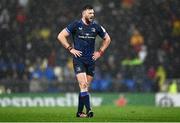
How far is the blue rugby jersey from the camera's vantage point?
1561 cm

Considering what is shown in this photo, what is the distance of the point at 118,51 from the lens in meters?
29.6

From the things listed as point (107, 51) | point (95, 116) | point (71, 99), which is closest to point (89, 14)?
point (95, 116)

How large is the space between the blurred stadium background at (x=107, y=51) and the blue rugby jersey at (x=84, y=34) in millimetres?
11965

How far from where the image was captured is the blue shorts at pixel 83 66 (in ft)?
51.1

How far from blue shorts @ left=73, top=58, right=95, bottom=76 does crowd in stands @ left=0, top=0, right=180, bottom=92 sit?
38.6 ft

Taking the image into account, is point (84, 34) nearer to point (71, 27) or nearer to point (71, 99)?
point (71, 27)

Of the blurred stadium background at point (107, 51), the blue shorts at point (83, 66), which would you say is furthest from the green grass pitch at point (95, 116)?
the blurred stadium background at point (107, 51)

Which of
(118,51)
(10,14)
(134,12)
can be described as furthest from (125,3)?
(10,14)

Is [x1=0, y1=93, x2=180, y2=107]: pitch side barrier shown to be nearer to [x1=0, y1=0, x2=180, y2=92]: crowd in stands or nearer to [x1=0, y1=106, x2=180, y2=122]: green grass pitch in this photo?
[x1=0, y1=0, x2=180, y2=92]: crowd in stands

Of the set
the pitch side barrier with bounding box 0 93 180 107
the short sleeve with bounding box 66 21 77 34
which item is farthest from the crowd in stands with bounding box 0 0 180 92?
the short sleeve with bounding box 66 21 77 34

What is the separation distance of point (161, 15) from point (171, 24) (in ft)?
2.09

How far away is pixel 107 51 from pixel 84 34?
14.0 meters

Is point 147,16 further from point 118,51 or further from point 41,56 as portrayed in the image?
point 41,56

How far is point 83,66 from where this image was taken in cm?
1567
